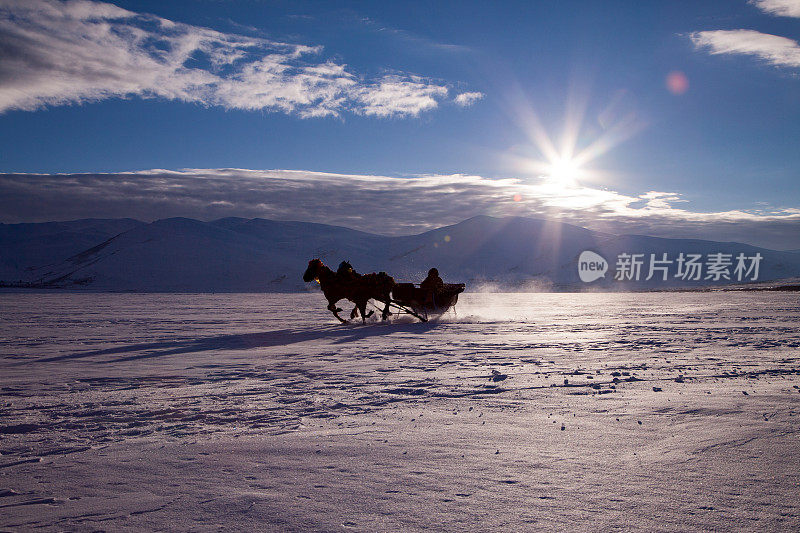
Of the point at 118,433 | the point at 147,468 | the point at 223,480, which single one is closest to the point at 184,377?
the point at 118,433

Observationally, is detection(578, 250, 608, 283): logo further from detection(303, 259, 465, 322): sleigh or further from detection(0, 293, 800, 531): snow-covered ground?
detection(0, 293, 800, 531): snow-covered ground

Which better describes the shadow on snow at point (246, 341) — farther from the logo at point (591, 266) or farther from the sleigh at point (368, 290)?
the logo at point (591, 266)

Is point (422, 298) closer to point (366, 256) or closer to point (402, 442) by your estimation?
point (402, 442)

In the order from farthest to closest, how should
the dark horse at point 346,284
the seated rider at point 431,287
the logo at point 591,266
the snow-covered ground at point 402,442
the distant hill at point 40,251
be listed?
the distant hill at point 40,251 < the logo at point 591,266 < the seated rider at point 431,287 < the dark horse at point 346,284 < the snow-covered ground at point 402,442

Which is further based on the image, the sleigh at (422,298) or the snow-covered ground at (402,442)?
the sleigh at (422,298)

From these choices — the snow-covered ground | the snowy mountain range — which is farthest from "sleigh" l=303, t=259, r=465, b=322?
the snowy mountain range

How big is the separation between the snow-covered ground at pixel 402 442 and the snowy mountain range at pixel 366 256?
7506 centimetres

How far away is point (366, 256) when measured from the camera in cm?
13300

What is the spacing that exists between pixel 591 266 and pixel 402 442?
402ft

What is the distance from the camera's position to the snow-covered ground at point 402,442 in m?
3.04

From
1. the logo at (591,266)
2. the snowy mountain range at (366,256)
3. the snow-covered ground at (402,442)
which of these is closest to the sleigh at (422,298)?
the snow-covered ground at (402,442)

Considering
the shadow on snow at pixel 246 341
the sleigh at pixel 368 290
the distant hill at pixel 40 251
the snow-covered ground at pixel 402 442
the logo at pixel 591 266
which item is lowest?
the distant hill at pixel 40 251

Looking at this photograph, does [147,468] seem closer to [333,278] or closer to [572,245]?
[333,278]

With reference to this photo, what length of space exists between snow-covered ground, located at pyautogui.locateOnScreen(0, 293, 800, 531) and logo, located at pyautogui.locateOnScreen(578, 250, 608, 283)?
10063cm
